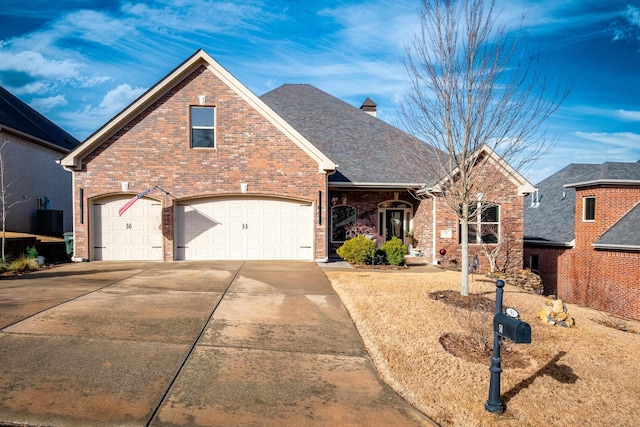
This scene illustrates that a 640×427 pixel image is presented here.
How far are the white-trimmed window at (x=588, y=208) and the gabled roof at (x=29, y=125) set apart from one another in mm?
25895

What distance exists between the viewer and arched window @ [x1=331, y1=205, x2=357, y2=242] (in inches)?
680

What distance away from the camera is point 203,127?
1414cm

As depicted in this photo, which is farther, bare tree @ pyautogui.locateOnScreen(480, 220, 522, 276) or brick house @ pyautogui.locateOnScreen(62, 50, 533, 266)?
bare tree @ pyautogui.locateOnScreen(480, 220, 522, 276)

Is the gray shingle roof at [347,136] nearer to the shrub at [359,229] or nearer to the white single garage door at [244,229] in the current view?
the shrub at [359,229]

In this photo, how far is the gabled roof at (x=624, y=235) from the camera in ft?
54.2

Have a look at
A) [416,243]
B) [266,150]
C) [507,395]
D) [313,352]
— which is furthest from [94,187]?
[507,395]

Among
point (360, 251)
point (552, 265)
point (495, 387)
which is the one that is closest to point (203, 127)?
point (360, 251)

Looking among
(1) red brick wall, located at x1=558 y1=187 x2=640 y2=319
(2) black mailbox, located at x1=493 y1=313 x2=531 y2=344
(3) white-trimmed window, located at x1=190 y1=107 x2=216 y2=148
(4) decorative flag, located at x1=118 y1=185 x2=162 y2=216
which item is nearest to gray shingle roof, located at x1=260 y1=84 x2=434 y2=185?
(3) white-trimmed window, located at x1=190 y1=107 x2=216 y2=148

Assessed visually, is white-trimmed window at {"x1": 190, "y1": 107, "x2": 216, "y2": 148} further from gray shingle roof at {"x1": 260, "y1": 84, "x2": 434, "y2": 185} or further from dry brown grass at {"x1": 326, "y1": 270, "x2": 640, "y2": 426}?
dry brown grass at {"x1": 326, "y1": 270, "x2": 640, "y2": 426}

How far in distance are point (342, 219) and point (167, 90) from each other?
8.43 m

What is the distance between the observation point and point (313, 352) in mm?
5805

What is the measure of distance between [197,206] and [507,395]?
11.8 metres

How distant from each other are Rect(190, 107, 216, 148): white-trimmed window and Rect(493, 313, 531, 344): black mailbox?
11.8 meters

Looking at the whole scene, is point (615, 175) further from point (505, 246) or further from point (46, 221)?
point (46, 221)
